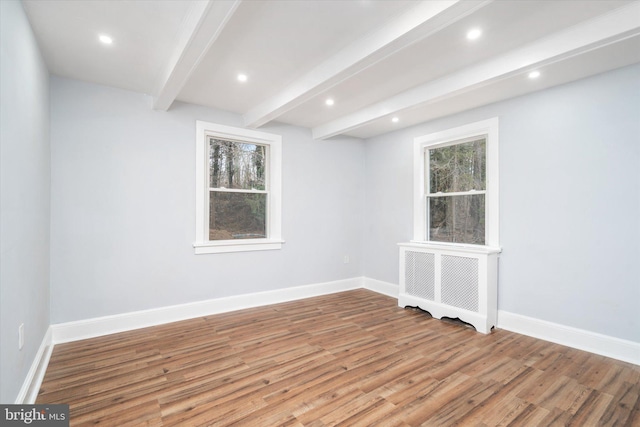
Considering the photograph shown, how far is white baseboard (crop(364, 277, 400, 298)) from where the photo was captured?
4.75 metres

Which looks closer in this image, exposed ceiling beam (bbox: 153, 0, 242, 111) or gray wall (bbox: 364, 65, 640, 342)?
exposed ceiling beam (bbox: 153, 0, 242, 111)

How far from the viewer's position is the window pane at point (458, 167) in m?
3.83

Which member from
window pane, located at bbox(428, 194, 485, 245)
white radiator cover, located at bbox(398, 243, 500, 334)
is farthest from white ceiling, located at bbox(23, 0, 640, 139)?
white radiator cover, located at bbox(398, 243, 500, 334)

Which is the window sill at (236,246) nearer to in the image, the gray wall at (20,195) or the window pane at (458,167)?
the gray wall at (20,195)

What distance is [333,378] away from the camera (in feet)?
7.77

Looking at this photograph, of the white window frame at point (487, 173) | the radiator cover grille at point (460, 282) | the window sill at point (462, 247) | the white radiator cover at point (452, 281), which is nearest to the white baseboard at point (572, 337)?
the white radiator cover at point (452, 281)

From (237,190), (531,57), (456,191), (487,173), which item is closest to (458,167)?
(456,191)

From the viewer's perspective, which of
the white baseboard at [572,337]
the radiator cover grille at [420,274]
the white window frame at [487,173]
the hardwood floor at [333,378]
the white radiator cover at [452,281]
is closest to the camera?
the hardwood floor at [333,378]

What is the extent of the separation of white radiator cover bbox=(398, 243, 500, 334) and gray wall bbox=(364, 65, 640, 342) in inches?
11.3

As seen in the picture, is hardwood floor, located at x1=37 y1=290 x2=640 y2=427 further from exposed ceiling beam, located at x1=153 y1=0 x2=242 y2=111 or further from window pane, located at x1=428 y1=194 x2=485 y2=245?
exposed ceiling beam, located at x1=153 y1=0 x2=242 y2=111

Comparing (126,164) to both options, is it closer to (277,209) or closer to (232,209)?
(232,209)

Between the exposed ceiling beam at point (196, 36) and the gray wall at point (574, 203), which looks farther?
the gray wall at point (574, 203)

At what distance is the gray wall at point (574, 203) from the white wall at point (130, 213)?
9.37 feet

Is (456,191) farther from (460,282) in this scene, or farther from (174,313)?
(174,313)
